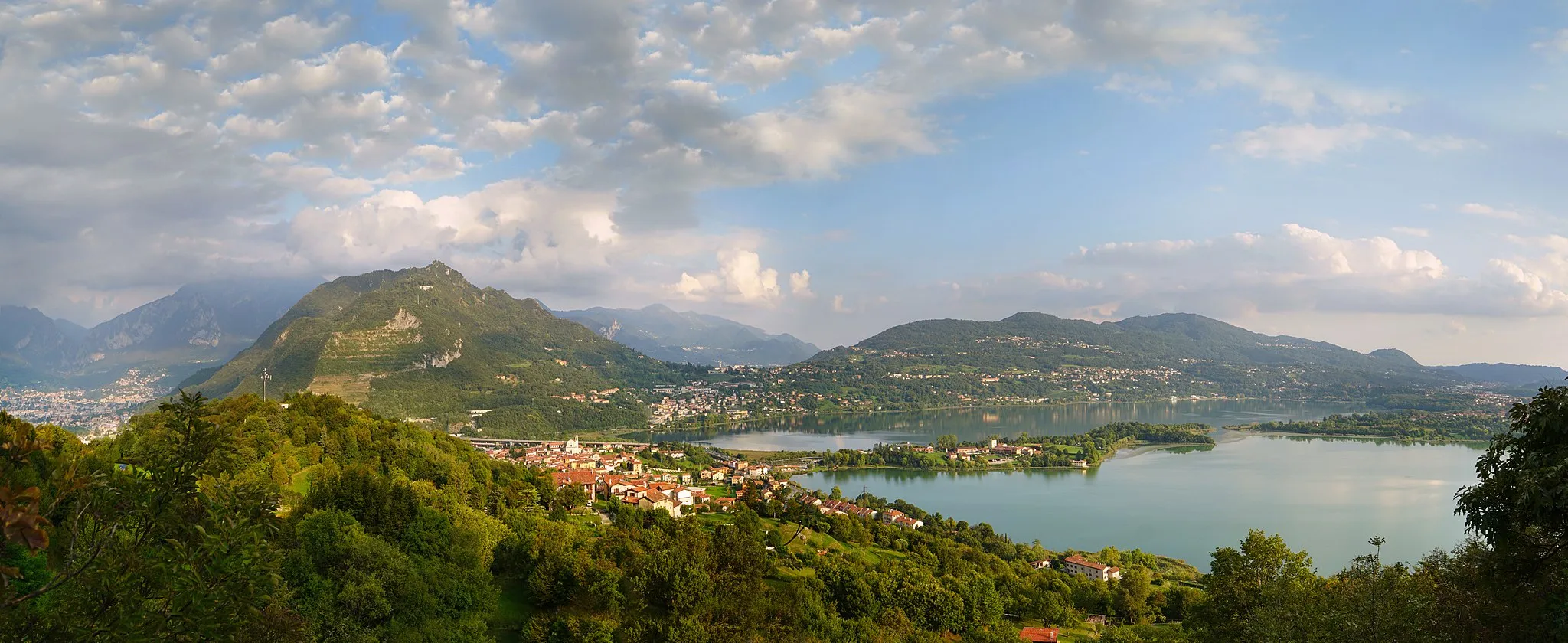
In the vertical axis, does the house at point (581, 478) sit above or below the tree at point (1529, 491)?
below

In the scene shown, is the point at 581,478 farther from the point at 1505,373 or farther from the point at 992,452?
the point at 1505,373

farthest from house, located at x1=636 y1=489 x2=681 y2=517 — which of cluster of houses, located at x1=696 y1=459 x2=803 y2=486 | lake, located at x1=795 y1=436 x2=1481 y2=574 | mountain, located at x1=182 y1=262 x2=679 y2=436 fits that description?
mountain, located at x1=182 y1=262 x2=679 y2=436

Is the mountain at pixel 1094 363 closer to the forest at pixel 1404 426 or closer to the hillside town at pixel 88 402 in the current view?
the forest at pixel 1404 426

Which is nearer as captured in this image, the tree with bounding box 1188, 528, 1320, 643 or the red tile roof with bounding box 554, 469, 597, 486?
the tree with bounding box 1188, 528, 1320, 643

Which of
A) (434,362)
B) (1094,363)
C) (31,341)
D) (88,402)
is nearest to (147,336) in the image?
(31,341)

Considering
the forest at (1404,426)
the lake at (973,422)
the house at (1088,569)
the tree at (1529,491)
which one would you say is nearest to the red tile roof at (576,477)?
the house at (1088,569)

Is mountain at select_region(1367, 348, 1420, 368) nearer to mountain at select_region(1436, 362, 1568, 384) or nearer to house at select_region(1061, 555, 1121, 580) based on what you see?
mountain at select_region(1436, 362, 1568, 384)
